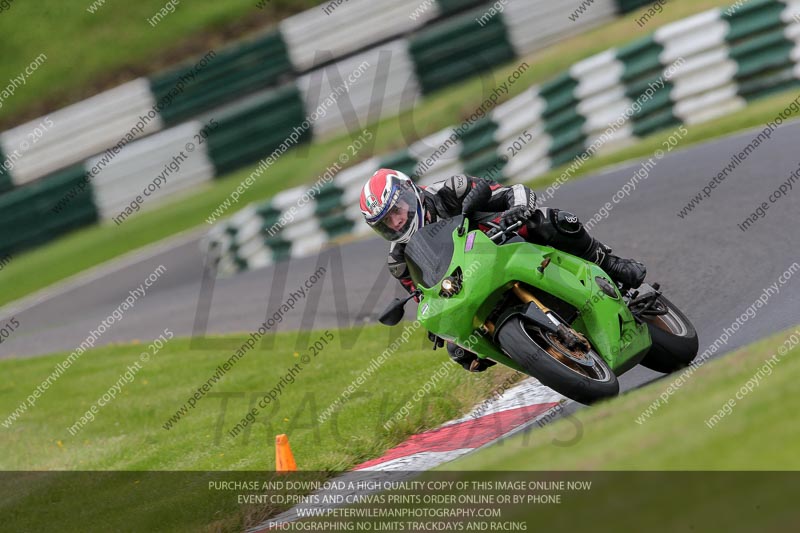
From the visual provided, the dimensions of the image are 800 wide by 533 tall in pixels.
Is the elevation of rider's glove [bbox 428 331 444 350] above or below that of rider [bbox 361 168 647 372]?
below

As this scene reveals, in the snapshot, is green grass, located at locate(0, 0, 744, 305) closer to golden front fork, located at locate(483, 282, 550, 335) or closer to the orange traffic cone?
the orange traffic cone

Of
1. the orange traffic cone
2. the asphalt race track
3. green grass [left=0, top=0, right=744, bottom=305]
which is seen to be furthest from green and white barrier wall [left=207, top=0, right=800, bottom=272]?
the orange traffic cone

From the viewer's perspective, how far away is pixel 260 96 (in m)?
18.9

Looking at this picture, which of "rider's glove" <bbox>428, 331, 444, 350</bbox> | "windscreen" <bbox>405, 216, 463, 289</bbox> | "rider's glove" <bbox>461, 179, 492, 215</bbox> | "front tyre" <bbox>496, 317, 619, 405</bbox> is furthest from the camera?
"rider's glove" <bbox>428, 331, 444, 350</bbox>

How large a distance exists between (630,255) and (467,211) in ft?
14.2

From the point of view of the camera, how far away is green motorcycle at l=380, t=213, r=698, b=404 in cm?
623

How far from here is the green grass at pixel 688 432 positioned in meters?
4.34

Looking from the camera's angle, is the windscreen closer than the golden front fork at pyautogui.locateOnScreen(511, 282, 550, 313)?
No

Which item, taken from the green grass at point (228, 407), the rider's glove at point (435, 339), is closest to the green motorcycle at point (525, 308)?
the rider's glove at point (435, 339)

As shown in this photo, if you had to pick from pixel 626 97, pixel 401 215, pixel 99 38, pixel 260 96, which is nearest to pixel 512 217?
pixel 401 215

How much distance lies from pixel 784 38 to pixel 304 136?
8.35m

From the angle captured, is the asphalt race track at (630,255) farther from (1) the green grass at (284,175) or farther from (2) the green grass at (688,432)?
(2) the green grass at (688,432)

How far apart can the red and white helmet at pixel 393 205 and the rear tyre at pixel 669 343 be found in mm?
1720

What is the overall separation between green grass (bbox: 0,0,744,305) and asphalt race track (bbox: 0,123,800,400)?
82 cm
